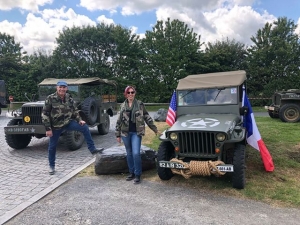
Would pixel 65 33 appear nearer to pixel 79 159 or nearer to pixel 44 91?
pixel 44 91

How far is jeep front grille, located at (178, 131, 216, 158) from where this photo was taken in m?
4.50

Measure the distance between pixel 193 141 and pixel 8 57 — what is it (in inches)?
1138

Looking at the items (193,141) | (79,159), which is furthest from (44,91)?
(193,141)

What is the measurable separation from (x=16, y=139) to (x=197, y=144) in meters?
5.39

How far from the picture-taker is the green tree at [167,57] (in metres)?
23.9

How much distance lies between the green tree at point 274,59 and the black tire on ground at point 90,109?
1775 centimetres

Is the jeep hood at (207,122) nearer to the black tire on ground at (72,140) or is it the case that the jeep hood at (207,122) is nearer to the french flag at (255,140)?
the french flag at (255,140)

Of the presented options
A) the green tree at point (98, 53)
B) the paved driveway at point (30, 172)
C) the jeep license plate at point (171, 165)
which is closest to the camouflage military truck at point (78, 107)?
the paved driveway at point (30, 172)

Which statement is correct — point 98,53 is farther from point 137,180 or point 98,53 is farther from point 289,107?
point 137,180

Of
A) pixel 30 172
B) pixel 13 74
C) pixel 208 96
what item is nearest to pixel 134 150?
pixel 208 96

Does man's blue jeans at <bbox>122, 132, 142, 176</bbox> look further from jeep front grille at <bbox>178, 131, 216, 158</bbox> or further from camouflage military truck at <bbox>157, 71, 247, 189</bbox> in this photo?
jeep front grille at <bbox>178, 131, 216, 158</bbox>

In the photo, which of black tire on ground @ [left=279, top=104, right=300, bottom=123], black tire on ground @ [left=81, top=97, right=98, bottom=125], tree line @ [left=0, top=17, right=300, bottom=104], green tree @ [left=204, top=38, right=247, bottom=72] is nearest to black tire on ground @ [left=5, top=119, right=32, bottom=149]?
black tire on ground @ [left=81, top=97, right=98, bottom=125]

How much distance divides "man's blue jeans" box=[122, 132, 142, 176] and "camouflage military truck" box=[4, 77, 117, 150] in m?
2.78

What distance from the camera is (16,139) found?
759cm
